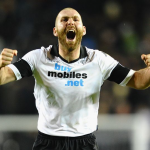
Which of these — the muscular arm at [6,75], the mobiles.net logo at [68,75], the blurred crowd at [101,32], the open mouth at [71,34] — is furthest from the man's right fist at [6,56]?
the blurred crowd at [101,32]

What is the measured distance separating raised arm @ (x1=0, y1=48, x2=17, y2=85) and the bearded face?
48 cm

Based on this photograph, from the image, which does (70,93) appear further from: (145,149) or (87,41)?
(87,41)

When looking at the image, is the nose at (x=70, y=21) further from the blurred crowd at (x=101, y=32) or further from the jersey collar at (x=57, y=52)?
the blurred crowd at (x=101, y=32)

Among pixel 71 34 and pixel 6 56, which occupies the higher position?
pixel 71 34

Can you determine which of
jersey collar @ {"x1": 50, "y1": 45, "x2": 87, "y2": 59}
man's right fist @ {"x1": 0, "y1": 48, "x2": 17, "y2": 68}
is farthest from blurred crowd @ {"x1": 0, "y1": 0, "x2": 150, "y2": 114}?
man's right fist @ {"x1": 0, "y1": 48, "x2": 17, "y2": 68}

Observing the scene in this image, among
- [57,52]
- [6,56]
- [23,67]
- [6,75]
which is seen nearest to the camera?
[6,56]

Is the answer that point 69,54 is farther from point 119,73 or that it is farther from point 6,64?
point 6,64

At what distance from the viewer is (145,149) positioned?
4758mm

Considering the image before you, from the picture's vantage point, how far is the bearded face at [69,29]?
9.91 feet

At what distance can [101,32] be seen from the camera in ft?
20.0

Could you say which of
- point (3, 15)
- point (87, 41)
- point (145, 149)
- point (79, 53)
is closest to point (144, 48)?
point (87, 41)

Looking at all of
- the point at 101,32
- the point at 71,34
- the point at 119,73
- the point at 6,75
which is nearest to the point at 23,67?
the point at 6,75

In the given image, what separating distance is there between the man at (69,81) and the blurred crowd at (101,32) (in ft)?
7.59

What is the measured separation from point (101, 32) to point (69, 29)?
123 inches
